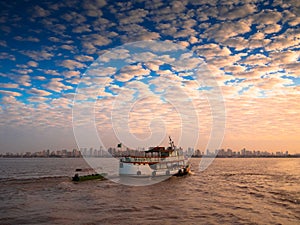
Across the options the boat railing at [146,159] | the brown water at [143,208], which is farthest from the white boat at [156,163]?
the brown water at [143,208]

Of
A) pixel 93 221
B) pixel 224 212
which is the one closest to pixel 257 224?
pixel 224 212

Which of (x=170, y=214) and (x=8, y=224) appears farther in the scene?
(x=170, y=214)

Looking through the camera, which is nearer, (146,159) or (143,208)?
(143,208)

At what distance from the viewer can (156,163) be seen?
61.0 m

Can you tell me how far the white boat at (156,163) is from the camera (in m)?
57.3

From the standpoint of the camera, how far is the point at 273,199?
118 ft

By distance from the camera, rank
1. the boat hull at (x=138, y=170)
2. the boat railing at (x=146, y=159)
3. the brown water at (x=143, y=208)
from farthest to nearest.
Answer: the boat railing at (x=146, y=159), the boat hull at (x=138, y=170), the brown water at (x=143, y=208)

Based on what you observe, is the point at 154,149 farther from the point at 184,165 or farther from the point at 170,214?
the point at 170,214

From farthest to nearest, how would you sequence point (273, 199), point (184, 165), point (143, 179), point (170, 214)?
point (184, 165), point (143, 179), point (273, 199), point (170, 214)

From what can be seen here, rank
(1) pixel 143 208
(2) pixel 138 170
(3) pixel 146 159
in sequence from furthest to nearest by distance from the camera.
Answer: (3) pixel 146 159 → (2) pixel 138 170 → (1) pixel 143 208

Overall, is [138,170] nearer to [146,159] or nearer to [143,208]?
[146,159]

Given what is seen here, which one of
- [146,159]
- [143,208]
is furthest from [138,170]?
[143,208]

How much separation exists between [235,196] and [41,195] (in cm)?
2905

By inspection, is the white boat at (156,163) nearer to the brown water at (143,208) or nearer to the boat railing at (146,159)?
the boat railing at (146,159)
